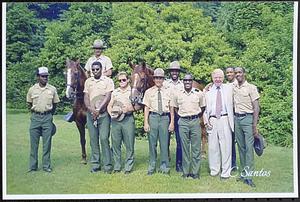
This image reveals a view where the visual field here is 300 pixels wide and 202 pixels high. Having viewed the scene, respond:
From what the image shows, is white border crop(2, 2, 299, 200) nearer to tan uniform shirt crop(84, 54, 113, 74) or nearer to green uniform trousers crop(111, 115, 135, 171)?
green uniform trousers crop(111, 115, 135, 171)

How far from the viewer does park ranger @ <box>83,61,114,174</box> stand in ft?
16.9

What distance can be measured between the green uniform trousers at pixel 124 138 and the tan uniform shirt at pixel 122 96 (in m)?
Result: 0.14

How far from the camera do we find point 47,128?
518cm

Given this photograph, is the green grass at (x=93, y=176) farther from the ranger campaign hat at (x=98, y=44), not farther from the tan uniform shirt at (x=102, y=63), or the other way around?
the ranger campaign hat at (x=98, y=44)

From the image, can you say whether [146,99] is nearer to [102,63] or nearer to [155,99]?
[155,99]

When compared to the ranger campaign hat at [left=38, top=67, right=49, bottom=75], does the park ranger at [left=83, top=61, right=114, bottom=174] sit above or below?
below

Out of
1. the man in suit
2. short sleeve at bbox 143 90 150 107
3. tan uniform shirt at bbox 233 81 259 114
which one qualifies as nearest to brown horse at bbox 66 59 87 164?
short sleeve at bbox 143 90 150 107

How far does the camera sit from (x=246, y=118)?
204 inches

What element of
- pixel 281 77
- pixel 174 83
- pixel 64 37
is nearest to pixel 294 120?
pixel 281 77

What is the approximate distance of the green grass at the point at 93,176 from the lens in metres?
5.13

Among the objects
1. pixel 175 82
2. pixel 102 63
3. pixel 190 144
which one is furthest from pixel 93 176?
pixel 175 82

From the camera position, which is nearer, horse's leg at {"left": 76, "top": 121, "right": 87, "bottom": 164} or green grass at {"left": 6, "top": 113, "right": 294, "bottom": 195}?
green grass at {"left": 6, "top": 113, "right": 294, "bottom": 195}

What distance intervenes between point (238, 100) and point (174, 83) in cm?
60

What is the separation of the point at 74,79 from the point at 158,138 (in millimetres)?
926
